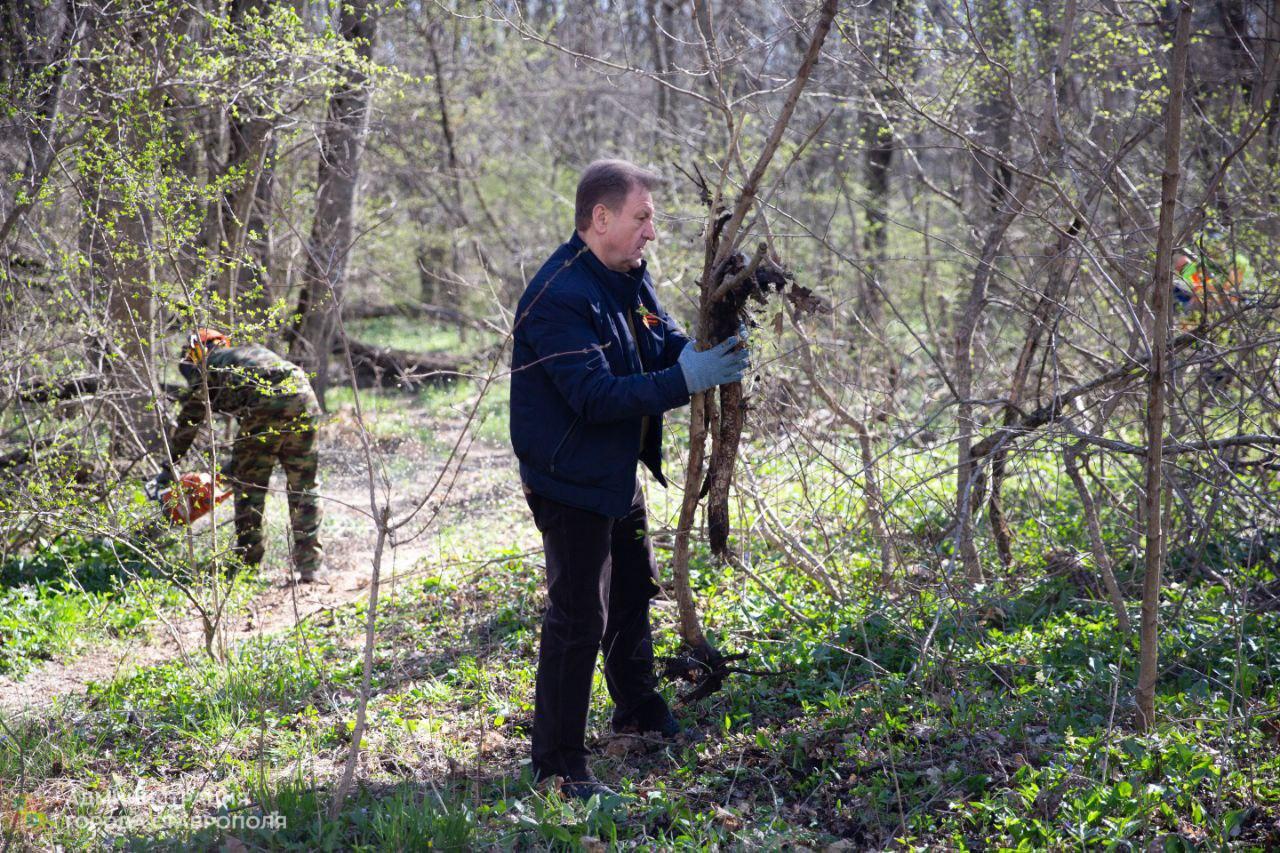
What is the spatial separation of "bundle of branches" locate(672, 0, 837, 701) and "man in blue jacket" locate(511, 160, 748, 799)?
230 mm

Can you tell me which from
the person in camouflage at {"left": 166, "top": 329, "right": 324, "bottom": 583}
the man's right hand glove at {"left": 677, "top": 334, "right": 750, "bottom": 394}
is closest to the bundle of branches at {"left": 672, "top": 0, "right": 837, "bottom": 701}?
the man's right hand glove at {"left": 677, "top": 334, "right": 750, "bottom": 394}

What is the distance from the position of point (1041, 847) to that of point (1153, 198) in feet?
16.8

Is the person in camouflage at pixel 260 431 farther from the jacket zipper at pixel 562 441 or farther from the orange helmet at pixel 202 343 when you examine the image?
the jacket zipper at pixel 562 441

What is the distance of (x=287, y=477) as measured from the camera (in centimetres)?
716

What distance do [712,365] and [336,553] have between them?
17.4ft

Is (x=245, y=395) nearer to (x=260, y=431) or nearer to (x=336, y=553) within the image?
(x=260, y=431)

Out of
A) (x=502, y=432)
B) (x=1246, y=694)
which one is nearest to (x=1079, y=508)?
(x=1246, y=694)

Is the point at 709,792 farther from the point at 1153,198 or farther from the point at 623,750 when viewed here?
the point at 1153,198

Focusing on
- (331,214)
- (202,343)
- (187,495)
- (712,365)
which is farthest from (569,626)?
(331,214)

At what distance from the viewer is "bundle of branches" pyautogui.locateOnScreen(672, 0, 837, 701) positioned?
11.4ft

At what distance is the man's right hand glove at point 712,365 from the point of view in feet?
10.8

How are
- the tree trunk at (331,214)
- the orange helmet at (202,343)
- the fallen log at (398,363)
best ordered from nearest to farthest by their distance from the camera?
the orange helmet at (202,343) → the tree trunk at (331,214) → the fallen log at (398,363)

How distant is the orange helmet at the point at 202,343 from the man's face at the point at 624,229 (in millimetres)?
2267

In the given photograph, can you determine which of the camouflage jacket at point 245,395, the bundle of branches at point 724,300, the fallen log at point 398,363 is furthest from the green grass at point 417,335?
the bundle of branches at point 724,300
